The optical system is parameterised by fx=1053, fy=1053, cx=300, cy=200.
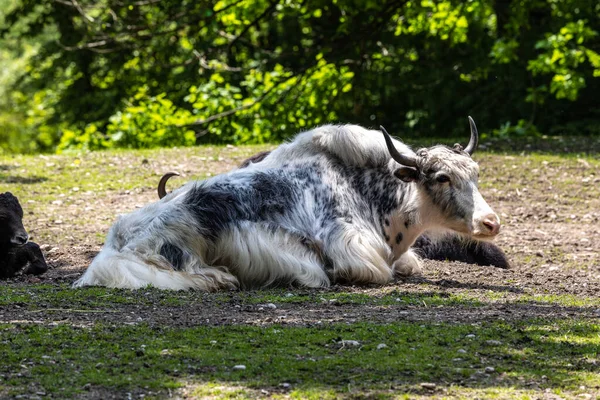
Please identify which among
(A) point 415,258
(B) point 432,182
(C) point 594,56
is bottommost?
(A) point 415,258

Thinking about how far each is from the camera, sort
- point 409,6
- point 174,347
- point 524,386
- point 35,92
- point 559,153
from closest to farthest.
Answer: point 524,386 < point 174,347 < point 559,153 < point 409,6 < point 35,92

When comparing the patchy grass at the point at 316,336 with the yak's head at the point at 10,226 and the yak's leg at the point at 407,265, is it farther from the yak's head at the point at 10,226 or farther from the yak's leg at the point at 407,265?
the yak's head at the point at 10,226

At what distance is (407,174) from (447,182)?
12.5 inches

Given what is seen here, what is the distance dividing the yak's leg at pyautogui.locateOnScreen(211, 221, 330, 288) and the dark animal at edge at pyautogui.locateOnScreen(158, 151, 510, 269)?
5.25 ft

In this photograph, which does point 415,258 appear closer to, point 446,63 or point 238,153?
point 238,153

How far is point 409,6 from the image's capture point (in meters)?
19.4

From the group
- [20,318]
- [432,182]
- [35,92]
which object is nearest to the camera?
[20,318]

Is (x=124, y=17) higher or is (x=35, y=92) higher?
(x=124, y=17)

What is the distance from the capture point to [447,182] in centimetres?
816

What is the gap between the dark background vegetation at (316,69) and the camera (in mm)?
19000

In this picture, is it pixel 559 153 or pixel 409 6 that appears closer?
pixel 559 153

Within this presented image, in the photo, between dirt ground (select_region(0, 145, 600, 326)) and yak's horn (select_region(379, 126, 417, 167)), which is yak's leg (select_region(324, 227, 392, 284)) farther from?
yak's horn (select_region(379, 126, 417, 167))

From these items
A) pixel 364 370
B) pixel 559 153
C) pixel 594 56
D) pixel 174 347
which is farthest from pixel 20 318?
pixel 594 56

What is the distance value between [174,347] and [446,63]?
1827 centimetres
